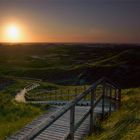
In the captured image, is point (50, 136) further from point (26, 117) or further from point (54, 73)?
point (54, 73)

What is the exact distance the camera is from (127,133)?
766cm

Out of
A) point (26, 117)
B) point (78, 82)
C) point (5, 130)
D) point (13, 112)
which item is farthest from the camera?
point (78, 82)

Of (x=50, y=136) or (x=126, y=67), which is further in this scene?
(x=126, y=67)

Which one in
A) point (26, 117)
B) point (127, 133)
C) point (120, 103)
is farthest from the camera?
point (26, 117)

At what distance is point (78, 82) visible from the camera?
72562 mm

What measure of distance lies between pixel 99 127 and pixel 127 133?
240cm

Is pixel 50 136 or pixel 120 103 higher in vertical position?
pixel 120 103

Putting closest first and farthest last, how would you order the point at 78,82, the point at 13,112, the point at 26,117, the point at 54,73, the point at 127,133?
the point at 127,133 < the point at 26,117 < the point at 13,112 < the point at 78,82 < the point at 54,73

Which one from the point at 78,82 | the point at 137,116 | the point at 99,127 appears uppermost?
the point at 137,116

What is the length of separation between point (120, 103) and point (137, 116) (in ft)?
15.8

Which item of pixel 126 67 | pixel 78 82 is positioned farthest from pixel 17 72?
pixel 126 67

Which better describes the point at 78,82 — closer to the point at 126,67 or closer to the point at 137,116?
the point at 126,67

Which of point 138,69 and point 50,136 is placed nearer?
point 50,136

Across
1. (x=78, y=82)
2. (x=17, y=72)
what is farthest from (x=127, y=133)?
(x=17, y=72)
